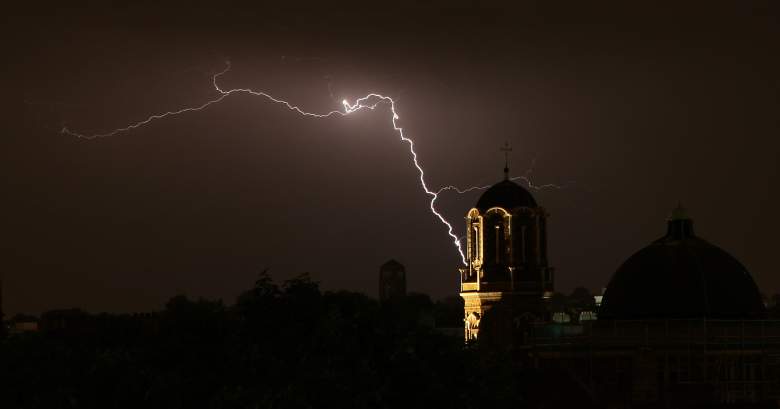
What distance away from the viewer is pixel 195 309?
2391 inches

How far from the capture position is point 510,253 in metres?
101

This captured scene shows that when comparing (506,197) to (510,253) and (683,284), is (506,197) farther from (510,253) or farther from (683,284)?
(683,284)

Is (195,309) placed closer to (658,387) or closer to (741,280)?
(658,387)

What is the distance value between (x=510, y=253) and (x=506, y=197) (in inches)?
115

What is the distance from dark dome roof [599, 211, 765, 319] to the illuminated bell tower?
9133 millimetres

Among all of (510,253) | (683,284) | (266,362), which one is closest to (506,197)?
(510,253)

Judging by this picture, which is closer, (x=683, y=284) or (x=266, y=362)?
(x=266, y=362)

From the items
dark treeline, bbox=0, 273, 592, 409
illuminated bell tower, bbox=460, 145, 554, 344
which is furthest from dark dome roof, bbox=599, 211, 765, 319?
dark treeline, bbox=0, 273, 592, 409

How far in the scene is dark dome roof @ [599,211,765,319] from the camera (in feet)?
294

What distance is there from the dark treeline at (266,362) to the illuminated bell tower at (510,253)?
33996 mm

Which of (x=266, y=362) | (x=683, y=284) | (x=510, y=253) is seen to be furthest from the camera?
(x=510, y=253)

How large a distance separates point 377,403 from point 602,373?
31.2 meters

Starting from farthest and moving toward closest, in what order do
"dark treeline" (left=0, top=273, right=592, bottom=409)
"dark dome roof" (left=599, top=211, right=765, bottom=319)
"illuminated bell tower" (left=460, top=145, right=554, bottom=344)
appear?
"illuminated bell tower" (left=460, top=145, right=554, bottom=344)
"dark dome roof" (left=599, top=211, right=765, bottom=319)
"dark treeline" (left=0, top=273, right=592, bottom=409)

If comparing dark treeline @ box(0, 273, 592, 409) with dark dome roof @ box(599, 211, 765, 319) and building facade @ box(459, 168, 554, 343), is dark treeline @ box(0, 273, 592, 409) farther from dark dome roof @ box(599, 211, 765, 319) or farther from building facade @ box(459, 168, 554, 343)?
building facade @ box(459, 168, 554, 343)
